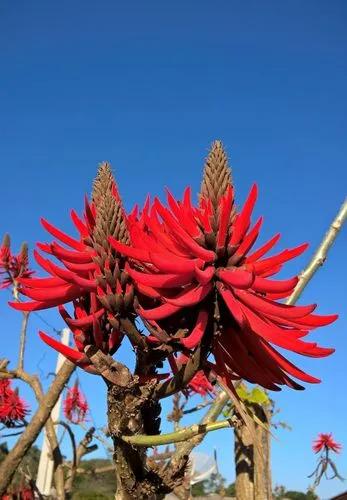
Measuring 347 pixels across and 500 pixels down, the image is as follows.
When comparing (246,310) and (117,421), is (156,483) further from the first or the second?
(246,310)

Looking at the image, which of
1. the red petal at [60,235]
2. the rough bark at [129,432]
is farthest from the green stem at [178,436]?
the red petal at [60,235]

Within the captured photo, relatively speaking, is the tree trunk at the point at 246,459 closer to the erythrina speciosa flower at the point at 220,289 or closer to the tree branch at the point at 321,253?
the tree branch at the point at 321,253

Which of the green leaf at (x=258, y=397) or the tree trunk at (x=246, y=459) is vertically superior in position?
the green leaf at (x=258, y=397)

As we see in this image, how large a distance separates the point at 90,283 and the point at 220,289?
17cm

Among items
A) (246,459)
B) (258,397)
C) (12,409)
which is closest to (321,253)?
(258,397)

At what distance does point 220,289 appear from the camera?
0.70 m

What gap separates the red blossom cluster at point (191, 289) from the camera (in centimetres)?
68

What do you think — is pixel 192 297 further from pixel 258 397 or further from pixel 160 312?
pixel 258 397

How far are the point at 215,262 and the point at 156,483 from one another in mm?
300

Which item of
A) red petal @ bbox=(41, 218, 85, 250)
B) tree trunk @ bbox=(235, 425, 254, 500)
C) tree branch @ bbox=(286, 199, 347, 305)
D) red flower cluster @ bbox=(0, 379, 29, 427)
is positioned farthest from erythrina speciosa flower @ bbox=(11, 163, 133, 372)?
red flower cluster @ bbox=(0, 379, 29, 427)

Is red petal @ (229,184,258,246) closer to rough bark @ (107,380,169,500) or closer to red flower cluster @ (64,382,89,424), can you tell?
rough bark @ (107,380,169,500)

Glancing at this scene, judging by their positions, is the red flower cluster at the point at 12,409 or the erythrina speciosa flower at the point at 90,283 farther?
the red flower cluster at the point at 12,409

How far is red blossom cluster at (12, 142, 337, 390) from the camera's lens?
2.24 feet

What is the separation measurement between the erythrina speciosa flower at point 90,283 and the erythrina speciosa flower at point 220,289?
21 mm
